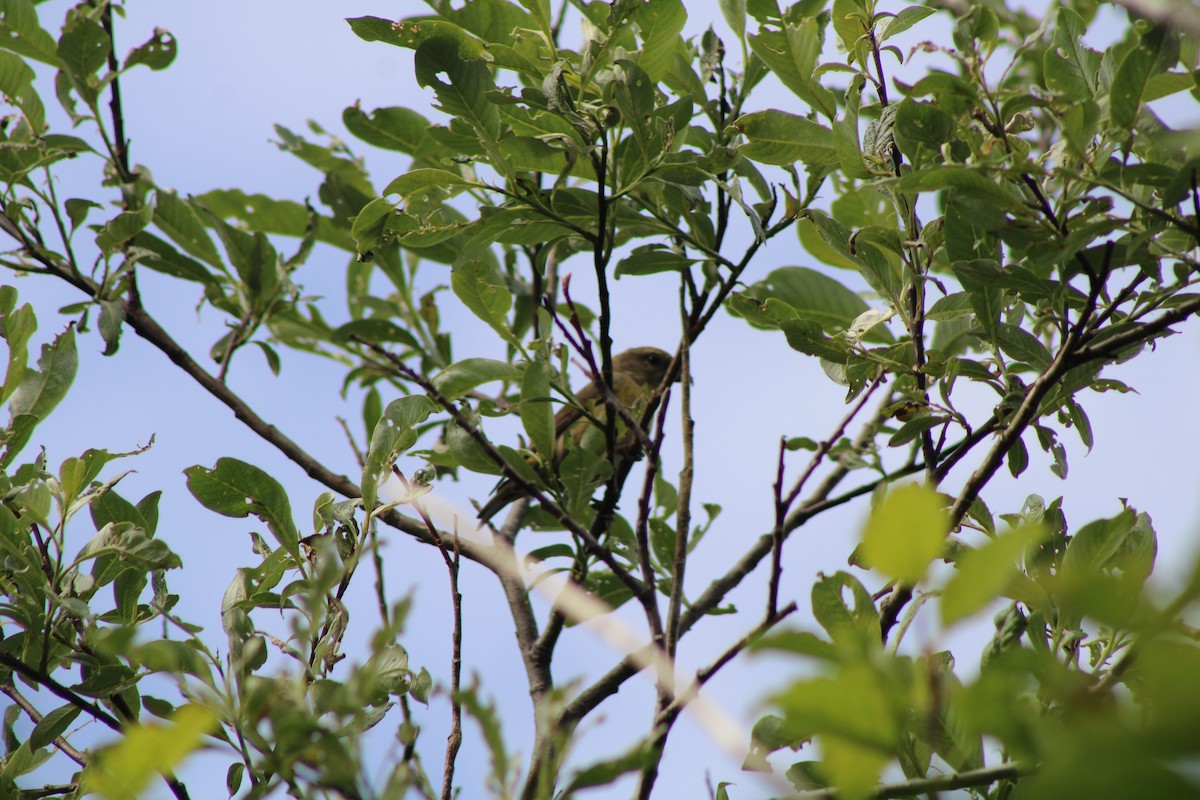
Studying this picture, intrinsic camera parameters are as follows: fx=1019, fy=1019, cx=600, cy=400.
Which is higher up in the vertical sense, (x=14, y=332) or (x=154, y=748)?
(x=14, y=332)

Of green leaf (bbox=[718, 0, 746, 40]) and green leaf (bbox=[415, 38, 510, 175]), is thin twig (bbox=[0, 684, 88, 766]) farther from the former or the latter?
green leaf (bbox=[718, 0, 746, 40])

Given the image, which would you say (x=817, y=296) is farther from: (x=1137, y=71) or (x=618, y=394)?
(x=618, y=394)

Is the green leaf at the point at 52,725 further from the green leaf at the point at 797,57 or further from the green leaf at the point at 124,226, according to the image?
the green leaf at the point at 797,57

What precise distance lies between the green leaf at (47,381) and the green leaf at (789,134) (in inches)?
64.4

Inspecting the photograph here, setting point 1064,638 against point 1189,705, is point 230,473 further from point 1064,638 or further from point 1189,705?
point 1189,705

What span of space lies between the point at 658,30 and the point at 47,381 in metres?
1.66

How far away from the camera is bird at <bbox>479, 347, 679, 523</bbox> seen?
4.92 meters

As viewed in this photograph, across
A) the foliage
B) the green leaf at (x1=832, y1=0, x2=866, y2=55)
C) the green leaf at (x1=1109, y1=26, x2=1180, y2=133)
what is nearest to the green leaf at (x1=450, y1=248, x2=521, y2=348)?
the foliage

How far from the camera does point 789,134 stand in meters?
2.23

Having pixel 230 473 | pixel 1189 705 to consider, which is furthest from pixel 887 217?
pixel 1189 705

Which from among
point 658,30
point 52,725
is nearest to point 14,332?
point 52,725

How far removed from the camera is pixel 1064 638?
1.77 meters

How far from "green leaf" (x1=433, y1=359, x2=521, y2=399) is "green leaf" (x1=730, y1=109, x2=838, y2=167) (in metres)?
1.02

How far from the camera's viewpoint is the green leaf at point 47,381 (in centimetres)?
235
